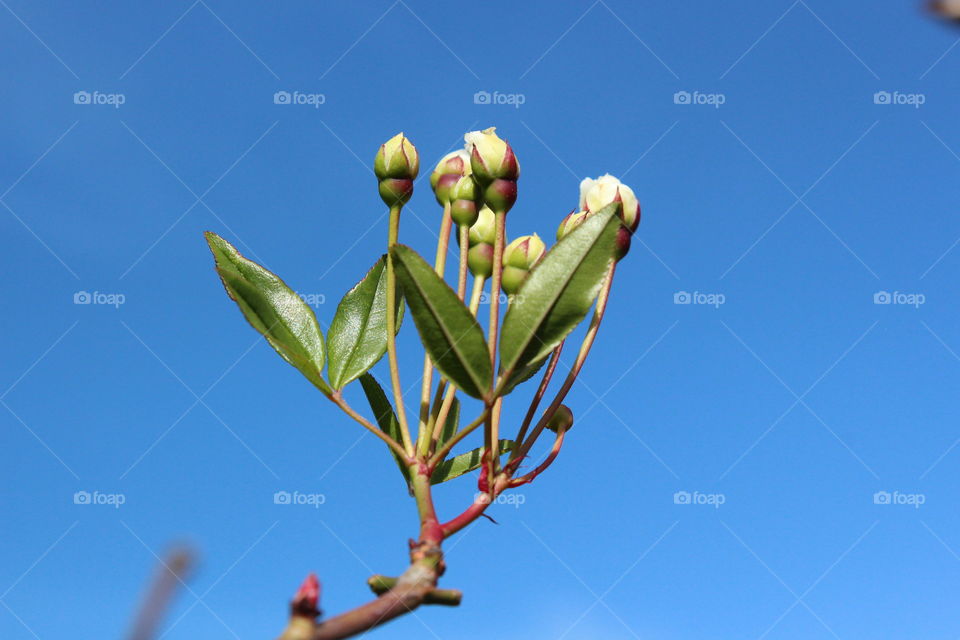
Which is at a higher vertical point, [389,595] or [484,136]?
[484,136]

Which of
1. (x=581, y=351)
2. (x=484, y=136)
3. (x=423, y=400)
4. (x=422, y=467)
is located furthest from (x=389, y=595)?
(x=484, y=136)

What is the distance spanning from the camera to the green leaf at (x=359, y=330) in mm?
1271

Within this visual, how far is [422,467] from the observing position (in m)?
1.03

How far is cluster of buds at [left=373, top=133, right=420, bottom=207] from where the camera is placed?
4.14ft

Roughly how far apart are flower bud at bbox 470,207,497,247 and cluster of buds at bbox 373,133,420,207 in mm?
108

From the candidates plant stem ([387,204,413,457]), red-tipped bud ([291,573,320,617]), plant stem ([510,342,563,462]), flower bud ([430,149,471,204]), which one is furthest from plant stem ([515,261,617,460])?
red-tipped bud ([291,573,320,617])

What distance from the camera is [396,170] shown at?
1270 millimetres

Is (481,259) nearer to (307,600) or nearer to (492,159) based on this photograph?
(492,159)

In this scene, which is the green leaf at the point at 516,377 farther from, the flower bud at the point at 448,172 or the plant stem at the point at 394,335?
the flower bud at the point at 448,172

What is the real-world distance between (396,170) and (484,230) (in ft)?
0.52

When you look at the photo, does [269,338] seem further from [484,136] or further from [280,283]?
[484,136]

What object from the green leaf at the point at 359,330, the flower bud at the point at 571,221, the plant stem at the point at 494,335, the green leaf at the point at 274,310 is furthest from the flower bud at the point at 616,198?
the green leaf at the point at 274,310

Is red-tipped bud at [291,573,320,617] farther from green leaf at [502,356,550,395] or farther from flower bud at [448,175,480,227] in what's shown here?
flower bud at [448,175,480,227]

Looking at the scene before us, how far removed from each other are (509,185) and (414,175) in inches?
6.7
